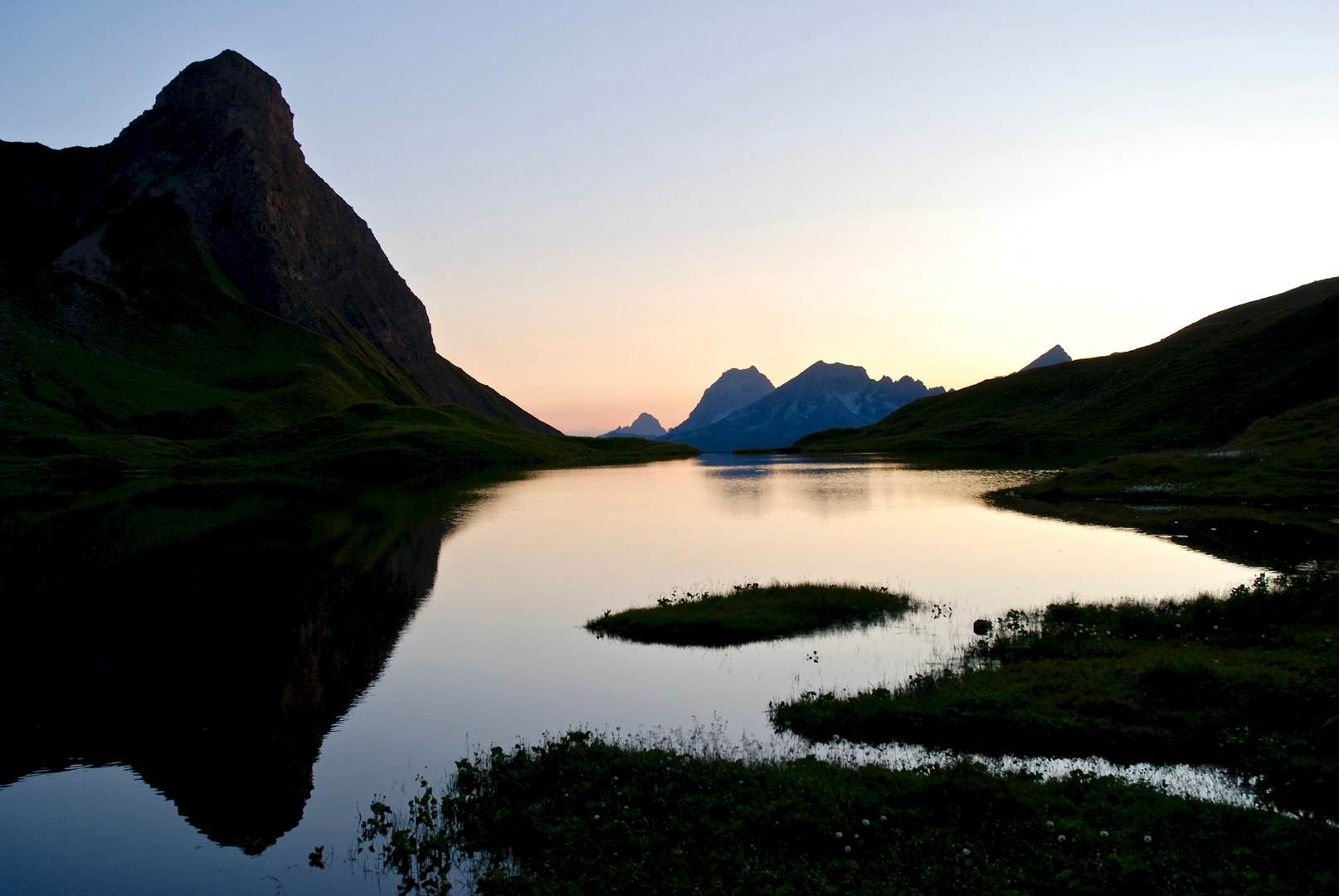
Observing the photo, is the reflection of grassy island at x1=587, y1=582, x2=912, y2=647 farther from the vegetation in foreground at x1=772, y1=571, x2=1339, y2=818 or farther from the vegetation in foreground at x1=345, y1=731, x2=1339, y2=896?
the vegetation in foreground at x1=345, y1=731, x2=1339, y2=896

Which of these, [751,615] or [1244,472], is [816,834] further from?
[1244,472]

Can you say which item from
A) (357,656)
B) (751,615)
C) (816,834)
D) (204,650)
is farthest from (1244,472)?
(204,650)

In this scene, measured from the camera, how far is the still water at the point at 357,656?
18.7m

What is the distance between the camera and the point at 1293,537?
5016cm

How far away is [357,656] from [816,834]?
23.6 meters

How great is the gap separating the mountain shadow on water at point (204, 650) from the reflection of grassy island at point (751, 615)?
11.4 meters

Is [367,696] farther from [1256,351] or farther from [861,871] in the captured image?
[1256,351]

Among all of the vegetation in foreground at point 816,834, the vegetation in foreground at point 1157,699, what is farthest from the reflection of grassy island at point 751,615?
the vegetation in foreground at point 816,834

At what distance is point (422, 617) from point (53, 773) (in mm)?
18966

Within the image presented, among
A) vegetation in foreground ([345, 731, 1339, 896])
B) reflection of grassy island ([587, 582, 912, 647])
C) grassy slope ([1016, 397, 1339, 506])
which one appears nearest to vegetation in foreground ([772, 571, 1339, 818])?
vegetation in foreground ([345, 731, 1339, 896])

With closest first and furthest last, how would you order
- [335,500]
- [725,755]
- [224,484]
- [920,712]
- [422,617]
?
1. [725,755]
2. [920,712]
3. [422,617]
4. [335,500]
5. [224,484]

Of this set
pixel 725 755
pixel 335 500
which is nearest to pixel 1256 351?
pixel 335 500

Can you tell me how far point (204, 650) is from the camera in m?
32.8

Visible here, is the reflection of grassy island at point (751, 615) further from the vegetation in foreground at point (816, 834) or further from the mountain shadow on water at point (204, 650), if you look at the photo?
the vegetation in foreground at point (816, 834)
